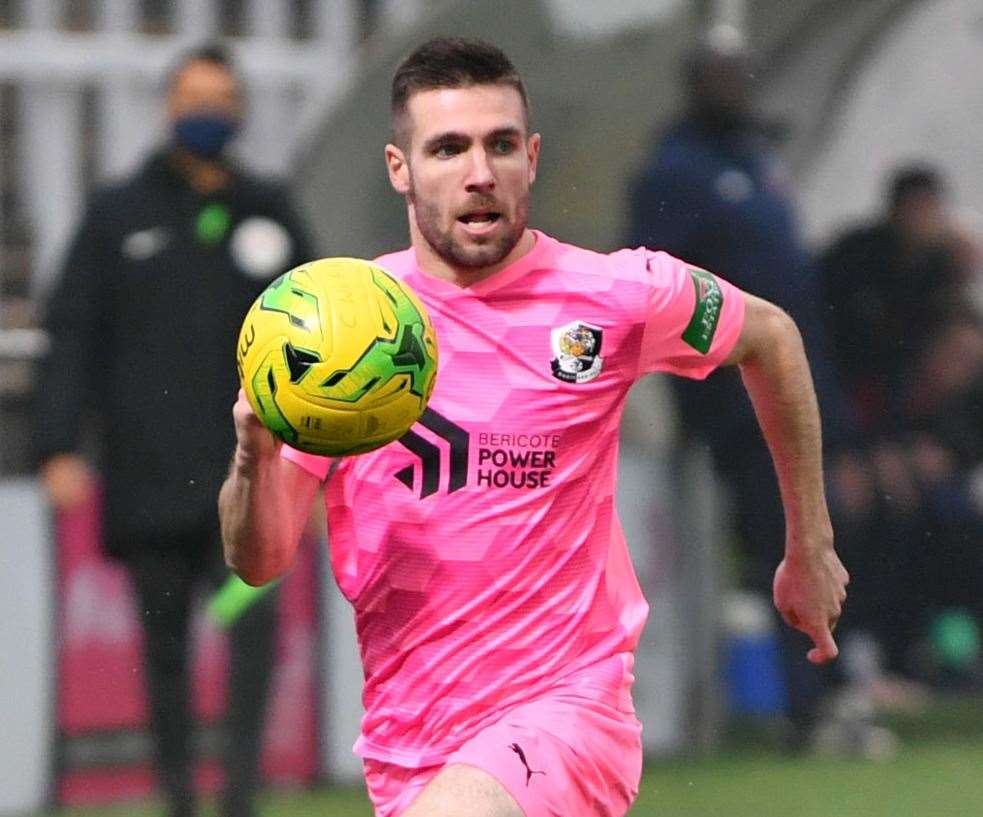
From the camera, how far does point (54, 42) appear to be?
9.59m

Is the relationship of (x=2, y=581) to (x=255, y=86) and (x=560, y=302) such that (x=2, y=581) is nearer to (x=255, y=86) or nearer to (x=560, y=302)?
(x=255, y=86)

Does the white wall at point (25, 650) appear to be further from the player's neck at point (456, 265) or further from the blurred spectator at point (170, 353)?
the player's neck at point (456, 265)

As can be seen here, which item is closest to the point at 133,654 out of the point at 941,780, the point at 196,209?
the point at 196,209

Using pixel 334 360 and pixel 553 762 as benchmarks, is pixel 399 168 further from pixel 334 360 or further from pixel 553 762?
pixel 553 762

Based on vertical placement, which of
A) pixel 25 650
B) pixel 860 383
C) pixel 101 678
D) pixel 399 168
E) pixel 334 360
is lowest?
pixel 101 678

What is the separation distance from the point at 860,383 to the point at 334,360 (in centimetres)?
673

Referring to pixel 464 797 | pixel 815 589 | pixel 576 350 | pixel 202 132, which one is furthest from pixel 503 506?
pixel 202 132

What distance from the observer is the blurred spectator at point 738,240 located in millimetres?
9141

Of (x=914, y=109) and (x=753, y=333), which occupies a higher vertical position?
(x=753, y=333)

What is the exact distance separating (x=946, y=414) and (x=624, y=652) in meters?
6.41

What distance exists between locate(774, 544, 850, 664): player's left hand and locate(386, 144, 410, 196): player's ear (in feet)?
3.66

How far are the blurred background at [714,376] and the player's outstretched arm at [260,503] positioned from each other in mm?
3425

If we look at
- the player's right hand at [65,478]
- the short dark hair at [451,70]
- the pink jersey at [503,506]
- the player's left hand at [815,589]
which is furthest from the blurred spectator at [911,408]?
the short dark hair at [451,70]

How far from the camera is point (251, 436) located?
4.35m
